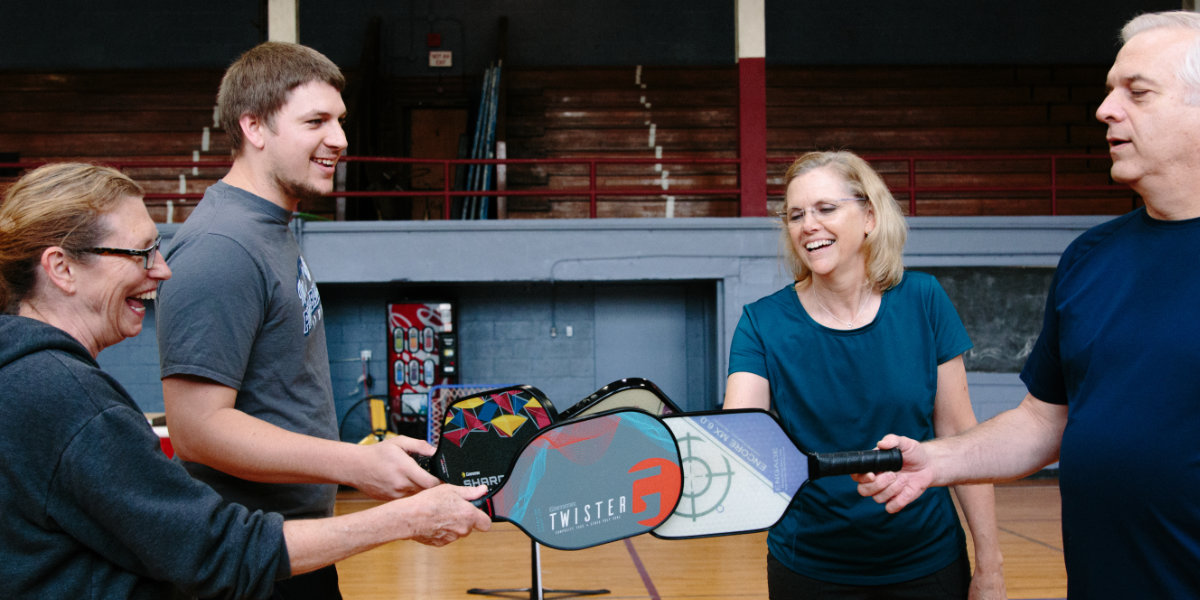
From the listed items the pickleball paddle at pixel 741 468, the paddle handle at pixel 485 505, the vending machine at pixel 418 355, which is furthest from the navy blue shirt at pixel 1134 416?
the vending machine at pixel 418 355

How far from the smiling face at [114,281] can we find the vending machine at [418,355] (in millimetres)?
6248

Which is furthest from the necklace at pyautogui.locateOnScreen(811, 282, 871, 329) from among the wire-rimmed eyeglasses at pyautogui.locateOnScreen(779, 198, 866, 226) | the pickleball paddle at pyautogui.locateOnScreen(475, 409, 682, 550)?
the pickleball paddle at pyautogui.locateOnScreen(475, 409, 682, 550)

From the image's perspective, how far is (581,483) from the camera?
4.18 ft

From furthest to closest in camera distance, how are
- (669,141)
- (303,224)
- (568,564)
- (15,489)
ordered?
(669,141)
(303,224)
(568,564)
(15,489)

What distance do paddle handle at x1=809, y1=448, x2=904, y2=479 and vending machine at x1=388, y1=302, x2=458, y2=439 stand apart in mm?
6242

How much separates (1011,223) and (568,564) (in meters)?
4.70

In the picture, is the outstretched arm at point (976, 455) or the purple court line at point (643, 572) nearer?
the outstretched arm at point (976, 455)

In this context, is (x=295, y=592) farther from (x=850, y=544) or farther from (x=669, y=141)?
(x=669, y=141)

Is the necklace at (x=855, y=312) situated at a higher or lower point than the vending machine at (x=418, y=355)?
higher

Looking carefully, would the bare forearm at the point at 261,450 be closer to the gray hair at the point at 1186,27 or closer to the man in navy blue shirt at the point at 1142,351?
the man in navy blue shirt at the point at 1142,351

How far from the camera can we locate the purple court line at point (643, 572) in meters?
4.08

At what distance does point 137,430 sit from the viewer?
A: 1003mm

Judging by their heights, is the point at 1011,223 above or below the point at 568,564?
above

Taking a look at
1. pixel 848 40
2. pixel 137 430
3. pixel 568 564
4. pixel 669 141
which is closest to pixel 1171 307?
pixel 137 430
